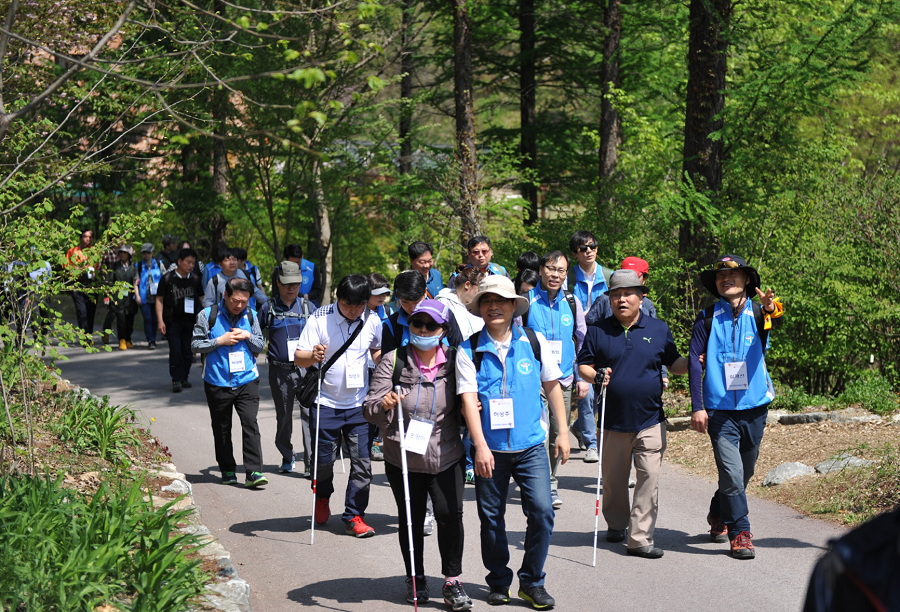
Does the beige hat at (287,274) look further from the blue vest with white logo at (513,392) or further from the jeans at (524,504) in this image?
the jeans at (524,504)

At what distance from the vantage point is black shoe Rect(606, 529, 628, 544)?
6984 millimetres

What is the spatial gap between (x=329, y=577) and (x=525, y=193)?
17.7 meters

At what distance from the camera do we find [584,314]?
29.5ft

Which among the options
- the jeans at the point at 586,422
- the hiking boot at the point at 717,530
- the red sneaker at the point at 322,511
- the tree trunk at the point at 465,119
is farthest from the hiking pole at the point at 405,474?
the tree trunk at the point at 465,119

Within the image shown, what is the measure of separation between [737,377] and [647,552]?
1400mm

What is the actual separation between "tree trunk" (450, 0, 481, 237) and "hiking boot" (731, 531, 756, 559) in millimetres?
10887

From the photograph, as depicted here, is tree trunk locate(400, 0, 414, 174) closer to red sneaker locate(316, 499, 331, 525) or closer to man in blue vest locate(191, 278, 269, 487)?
man in blue vest locate(191, 278, 269, 487)

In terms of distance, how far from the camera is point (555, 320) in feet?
26.9

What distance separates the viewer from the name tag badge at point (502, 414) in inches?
219

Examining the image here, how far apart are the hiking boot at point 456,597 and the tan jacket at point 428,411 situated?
70cm

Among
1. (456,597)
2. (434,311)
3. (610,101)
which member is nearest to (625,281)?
(434,311)

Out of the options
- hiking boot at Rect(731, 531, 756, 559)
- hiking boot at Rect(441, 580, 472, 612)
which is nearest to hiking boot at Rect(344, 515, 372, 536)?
hiking boot at Rect(441, 580, 472, 612)

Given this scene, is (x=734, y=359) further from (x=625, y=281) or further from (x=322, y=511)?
(x=322, y=511)

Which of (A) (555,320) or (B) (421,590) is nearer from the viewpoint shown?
(B) (421,590)
